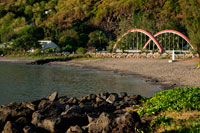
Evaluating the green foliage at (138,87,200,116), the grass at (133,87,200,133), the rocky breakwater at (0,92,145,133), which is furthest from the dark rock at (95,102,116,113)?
the green foliage at (138,87,200,116)

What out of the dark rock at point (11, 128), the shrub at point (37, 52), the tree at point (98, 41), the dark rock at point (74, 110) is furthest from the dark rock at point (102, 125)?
the tree at point (98, 41)

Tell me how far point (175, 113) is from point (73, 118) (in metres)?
4.03

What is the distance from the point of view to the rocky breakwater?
1020cm

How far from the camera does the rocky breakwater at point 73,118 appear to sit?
10203 mm

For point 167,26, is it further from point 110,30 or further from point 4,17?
point 4,17

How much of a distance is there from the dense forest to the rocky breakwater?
220 ft

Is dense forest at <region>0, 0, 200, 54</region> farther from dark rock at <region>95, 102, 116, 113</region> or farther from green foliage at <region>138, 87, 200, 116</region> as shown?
green foliage at <region>138, 87, 200, 116</region>

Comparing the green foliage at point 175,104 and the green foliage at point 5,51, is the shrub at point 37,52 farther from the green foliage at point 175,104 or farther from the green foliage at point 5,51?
the green foliage at point 175,104

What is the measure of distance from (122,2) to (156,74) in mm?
99031

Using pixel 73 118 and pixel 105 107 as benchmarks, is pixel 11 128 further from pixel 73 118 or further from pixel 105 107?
pixel 105 107

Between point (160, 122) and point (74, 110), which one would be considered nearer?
point (160, 122)

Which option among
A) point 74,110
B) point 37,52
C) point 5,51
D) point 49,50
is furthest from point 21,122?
point 5,51

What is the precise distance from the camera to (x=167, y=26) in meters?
81.6

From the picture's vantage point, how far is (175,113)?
11773mm
